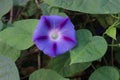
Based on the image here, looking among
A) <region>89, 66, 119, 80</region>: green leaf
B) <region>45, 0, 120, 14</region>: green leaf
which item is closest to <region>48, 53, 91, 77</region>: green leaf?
<region>89, 66, 119, 80</region>: green leaf

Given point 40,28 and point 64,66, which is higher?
point 40,28

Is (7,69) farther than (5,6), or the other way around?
(5,6)

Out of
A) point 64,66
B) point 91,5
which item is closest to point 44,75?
point 64,66

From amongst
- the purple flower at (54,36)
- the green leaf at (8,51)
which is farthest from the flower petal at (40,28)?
the green leaf at (8,51)

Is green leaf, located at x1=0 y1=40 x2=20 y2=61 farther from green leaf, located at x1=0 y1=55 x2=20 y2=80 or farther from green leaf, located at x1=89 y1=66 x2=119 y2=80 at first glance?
green leaf, located at x1=89 y1=66 x2=119 y2=80

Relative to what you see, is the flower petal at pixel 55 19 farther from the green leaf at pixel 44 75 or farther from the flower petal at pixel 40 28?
the green leaf at pixel 44 75

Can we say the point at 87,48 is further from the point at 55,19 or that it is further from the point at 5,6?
the point at 5,6
